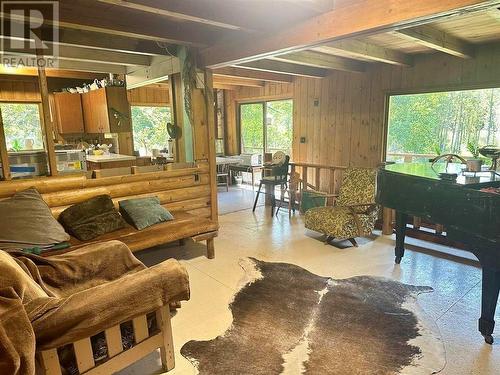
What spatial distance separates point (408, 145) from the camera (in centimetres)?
476

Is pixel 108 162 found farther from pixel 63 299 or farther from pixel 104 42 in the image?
pixel 63 299

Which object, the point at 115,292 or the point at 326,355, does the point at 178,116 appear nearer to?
the point at 115,292

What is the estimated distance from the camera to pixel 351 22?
7.55ft

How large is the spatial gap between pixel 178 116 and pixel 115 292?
112 inches

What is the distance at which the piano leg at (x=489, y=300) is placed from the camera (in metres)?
2.00

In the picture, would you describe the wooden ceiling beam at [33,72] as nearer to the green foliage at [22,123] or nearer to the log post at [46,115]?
the green foliage at [22,123]

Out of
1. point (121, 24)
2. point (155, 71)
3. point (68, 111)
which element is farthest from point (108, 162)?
point (121, 24)

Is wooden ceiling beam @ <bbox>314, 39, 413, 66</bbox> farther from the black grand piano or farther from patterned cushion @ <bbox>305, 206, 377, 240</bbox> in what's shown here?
patterned cushion @ <bbox>305, 206, 377, 240</bbox>

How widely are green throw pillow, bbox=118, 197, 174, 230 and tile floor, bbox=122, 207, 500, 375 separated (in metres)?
0.52

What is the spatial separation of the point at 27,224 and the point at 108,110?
137 inches

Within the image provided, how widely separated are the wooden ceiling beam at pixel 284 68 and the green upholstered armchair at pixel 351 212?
1841mm

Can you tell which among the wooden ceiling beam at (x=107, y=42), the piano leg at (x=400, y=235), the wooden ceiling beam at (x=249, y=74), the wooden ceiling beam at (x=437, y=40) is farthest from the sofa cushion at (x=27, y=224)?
the wooden ceiling beam at (x=437, y=40)

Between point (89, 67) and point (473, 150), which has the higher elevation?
point (89, 67)

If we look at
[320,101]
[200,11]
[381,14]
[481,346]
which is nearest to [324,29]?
[381,14]
